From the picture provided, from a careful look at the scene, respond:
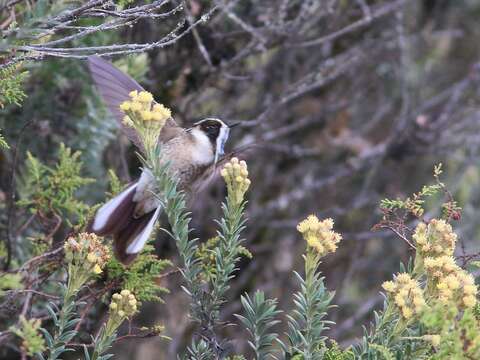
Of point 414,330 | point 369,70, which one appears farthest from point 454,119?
point 414,330

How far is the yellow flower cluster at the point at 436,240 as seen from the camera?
6.15 ft

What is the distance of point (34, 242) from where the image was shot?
8.22 feet

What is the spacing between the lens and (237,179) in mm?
1876

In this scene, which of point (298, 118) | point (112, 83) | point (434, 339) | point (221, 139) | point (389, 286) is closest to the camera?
point (434, 339)

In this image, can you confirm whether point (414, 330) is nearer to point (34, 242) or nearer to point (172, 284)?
point (34, 242)

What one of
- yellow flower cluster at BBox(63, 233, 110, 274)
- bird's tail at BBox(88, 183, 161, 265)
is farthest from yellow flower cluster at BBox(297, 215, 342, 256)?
bird's tail at BBox(88, 183, 161, 265)

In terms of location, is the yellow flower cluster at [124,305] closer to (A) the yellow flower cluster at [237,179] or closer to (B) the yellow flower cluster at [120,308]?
(B) the yellow flower cluster at [120,308]

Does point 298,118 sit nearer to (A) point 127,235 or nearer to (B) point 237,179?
(A) point 127,235

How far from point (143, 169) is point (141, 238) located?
24cm

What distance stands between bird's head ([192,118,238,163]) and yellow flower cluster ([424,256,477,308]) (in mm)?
1164

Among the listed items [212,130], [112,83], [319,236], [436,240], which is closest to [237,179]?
[319,236]

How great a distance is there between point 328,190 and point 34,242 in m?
3.04

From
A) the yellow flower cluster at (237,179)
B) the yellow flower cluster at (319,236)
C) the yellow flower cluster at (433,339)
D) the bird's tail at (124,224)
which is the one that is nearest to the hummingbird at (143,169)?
the bird's tail at (124,224)

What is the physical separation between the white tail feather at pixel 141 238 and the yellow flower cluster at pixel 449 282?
94 cm
